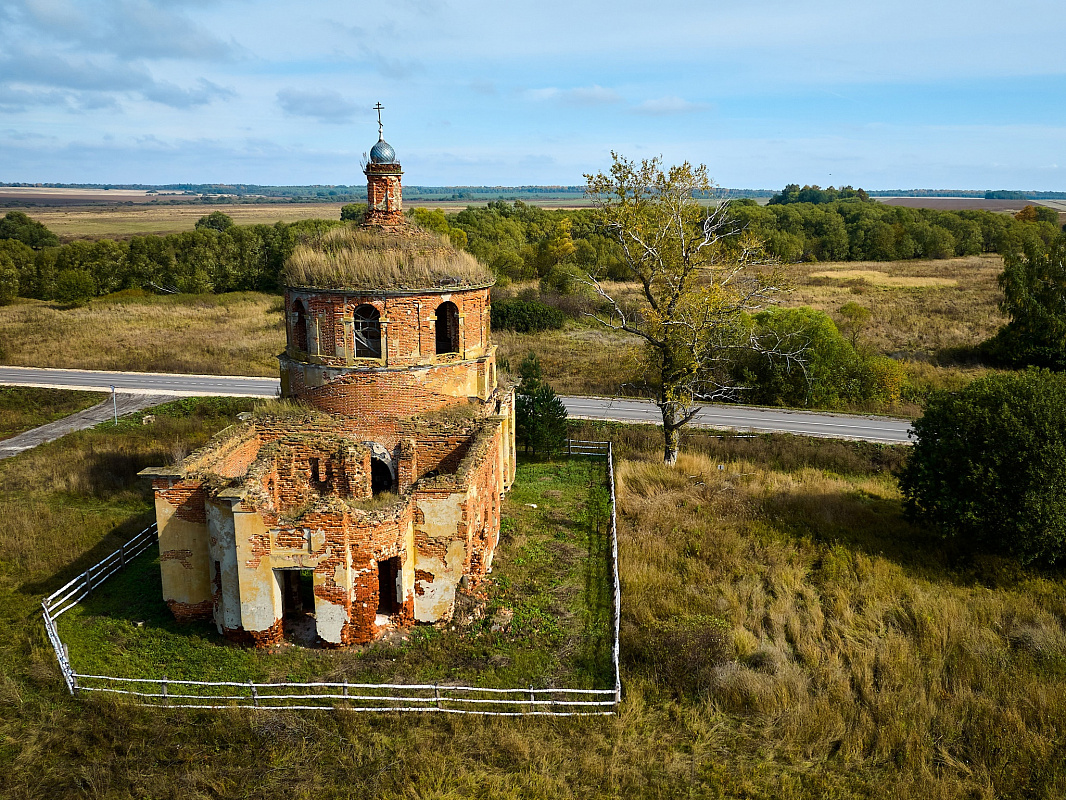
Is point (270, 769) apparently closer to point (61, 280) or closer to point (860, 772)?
point (860, 772)

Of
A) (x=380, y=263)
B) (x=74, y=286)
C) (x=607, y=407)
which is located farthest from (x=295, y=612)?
(x=74, y=286)

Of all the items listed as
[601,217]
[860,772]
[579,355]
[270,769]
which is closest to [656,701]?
[860,772]

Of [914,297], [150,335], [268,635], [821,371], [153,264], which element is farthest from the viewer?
[153,264]

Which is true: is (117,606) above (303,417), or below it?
below

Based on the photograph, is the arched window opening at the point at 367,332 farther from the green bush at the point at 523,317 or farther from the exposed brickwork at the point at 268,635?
the green bush at the point at 523,317

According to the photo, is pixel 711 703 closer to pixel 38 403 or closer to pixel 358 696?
pixel 358 696

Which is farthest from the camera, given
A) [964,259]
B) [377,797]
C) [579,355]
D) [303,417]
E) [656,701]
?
[964,259]

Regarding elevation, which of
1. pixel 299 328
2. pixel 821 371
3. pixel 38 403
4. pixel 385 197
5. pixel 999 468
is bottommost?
pixel 38 403
